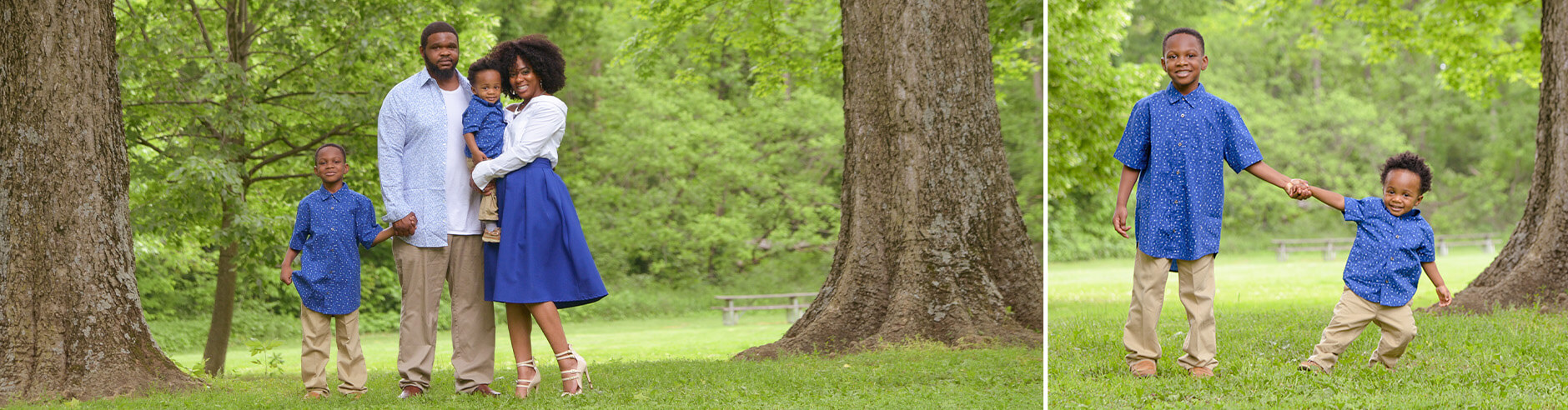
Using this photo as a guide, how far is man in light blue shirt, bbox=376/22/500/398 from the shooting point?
4.22m

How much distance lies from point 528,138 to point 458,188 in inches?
15.1

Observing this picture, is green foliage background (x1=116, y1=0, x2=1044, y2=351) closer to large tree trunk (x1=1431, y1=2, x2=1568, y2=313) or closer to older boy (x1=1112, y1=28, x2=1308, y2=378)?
older boy (x1=1112, y1=28, x2=1308, y2=378)

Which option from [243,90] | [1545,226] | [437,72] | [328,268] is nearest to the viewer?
[437,72]

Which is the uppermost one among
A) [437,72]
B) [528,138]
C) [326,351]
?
[437,72]

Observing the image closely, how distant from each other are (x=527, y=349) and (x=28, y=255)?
2170 mm

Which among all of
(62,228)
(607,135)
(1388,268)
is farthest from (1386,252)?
(607,135)

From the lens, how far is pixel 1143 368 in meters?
3.85

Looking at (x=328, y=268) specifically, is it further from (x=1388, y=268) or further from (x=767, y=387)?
(x=1388, y=268)

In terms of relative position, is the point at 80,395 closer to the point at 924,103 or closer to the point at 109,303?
the point at 109,303

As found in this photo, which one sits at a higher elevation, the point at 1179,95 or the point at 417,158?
the point at 1179,95

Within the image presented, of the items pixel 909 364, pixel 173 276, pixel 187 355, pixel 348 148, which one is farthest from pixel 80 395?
pixel 173 276

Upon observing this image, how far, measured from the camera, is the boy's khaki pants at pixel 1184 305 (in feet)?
12.6

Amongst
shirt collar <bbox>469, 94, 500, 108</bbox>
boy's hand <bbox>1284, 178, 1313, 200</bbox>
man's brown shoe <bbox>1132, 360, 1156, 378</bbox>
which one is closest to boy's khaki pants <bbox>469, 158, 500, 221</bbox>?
shirt collar <bbox>469, 94, 500, 108</bbox>

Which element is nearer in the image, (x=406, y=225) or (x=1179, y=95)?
(x=1179, y=95)
